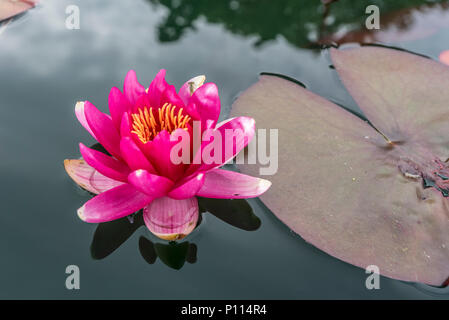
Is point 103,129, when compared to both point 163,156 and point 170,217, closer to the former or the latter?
point 163,156

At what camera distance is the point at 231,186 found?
4.75 ft

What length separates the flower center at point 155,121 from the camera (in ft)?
4.44

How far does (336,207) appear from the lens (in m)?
1.50

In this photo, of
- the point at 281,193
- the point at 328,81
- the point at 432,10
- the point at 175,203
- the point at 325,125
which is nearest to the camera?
the point at 175,203

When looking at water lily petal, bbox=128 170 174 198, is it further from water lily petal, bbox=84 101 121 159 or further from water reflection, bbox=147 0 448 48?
water reflection, bbox=147 0 448 48

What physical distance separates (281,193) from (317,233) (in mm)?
214

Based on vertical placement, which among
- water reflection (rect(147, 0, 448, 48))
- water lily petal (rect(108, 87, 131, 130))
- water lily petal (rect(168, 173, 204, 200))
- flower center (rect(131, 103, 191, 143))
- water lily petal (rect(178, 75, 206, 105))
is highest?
water reflection (rect(147, 0, 448, 48))

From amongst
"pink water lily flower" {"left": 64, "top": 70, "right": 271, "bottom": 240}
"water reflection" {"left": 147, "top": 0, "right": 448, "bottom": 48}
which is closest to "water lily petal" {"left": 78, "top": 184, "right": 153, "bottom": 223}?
"pink water lily flower" {"left": 64, "top": 70, "right": 271, "bottom": 240}

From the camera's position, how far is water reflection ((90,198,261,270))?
1.39 meters

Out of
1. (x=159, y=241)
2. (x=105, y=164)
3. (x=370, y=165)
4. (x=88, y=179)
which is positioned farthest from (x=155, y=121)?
(x=370, y=165)

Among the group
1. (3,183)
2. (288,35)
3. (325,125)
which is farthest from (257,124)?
(3,183)

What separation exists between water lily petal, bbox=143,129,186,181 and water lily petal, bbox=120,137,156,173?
0.09ft
